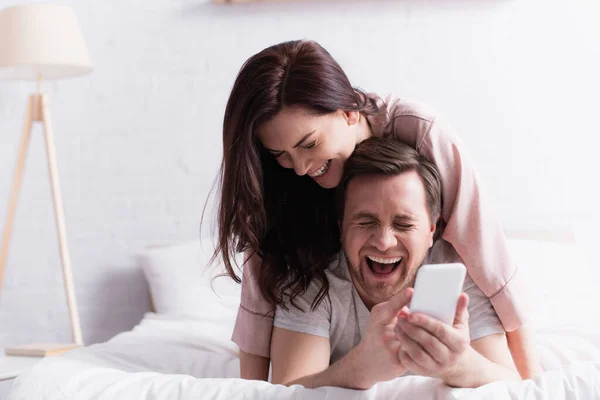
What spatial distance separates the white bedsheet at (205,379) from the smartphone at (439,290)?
160 mm

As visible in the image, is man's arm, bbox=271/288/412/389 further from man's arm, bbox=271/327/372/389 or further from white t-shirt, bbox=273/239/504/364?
white t-shirt, bbox=273/239/504/364

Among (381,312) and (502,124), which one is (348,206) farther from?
(502,124)

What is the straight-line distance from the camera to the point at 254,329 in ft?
5.50

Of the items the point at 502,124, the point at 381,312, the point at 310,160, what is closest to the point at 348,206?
the point at 310,160

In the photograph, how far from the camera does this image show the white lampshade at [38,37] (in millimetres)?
2588

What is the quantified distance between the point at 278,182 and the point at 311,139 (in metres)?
0.21

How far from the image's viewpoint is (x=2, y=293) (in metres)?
3.08

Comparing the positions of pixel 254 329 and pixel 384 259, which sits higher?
pixel 384 259

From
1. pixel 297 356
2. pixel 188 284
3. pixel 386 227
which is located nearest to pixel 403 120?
pixel 386 227

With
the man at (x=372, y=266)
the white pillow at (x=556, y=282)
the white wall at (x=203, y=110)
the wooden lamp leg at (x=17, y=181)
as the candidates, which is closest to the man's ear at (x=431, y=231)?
the man at (x=372, y=266)

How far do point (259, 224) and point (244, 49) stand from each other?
4.88 ft

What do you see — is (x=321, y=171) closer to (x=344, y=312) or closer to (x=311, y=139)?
(x=311, y=139)

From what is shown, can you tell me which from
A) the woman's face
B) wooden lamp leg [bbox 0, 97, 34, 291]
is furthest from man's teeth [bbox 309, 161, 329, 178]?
wooden lamp leg [bbox 0, 97, 34, 291]

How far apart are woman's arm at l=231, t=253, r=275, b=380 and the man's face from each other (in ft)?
0.74
